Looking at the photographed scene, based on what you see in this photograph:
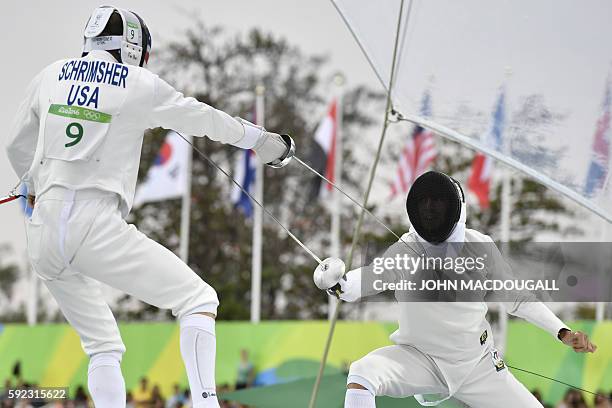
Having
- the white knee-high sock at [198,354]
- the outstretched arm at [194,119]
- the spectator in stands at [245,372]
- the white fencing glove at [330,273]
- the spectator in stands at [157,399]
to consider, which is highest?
the outstretched arm at [194,119]

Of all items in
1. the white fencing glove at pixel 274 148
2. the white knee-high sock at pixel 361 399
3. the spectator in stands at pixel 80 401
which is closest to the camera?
the white knee-high sock at pixel 361 399

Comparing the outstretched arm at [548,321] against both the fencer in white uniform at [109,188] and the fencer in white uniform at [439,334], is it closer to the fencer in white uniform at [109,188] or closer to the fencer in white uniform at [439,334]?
the fencer in white uniform at [439,334]

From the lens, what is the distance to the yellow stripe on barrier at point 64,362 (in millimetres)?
10812

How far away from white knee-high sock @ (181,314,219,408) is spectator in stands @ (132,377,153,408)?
19.5 ft

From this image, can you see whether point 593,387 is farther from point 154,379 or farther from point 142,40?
point 142,40

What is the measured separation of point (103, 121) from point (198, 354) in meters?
1.02

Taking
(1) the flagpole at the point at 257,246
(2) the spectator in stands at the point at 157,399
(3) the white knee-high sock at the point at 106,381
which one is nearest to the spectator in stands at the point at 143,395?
Result: (2) the spectator in stands at the point at 157,399

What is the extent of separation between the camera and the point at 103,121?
402 cm

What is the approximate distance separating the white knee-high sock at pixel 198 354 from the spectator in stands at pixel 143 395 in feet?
19.5

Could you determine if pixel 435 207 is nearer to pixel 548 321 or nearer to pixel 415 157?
pixel 548 321

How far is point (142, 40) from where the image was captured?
A: 4293 mm

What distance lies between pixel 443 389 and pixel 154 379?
22.8ft

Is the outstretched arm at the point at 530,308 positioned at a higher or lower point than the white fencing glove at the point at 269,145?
lower

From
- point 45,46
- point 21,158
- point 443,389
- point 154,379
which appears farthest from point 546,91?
point 45,46
